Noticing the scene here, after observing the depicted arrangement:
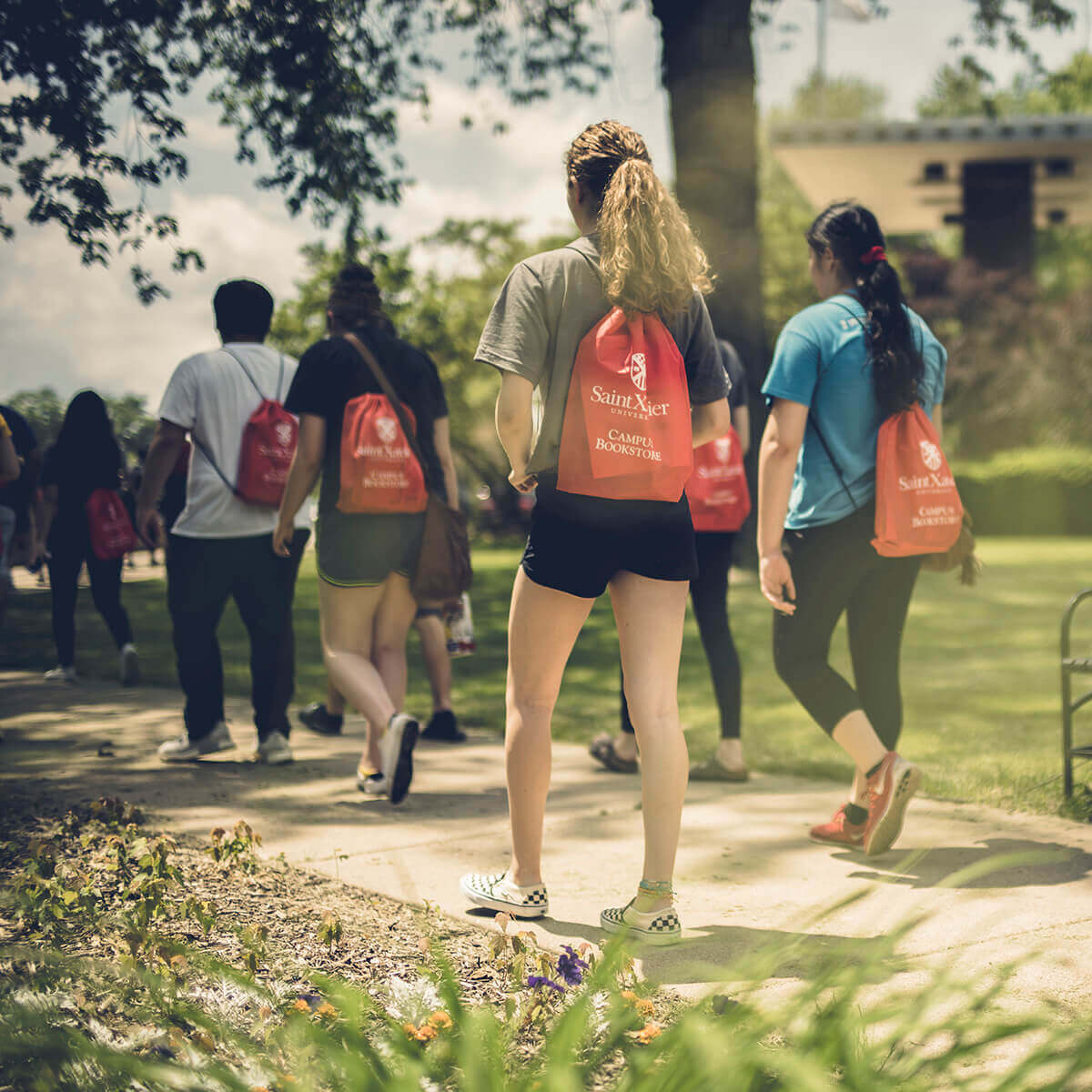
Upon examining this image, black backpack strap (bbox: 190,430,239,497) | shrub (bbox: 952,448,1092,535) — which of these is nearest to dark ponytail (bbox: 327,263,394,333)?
black backpack strap (bbox: 190,430,239,497)

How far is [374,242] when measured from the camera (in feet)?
31.3

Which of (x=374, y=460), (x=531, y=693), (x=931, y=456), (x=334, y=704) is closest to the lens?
(x=531, y=693)

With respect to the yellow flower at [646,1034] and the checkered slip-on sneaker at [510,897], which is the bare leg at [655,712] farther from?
the yellow flower at [646,1034]

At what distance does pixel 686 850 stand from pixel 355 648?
1.49 m

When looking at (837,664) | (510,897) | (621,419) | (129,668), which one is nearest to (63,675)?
(129,668)

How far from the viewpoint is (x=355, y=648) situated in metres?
4.75

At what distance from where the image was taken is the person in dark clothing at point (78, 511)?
7.77 m

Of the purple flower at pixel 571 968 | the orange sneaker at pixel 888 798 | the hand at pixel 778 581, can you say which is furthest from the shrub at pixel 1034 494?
the purple flower at pixel 571 968

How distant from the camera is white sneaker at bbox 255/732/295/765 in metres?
5.52

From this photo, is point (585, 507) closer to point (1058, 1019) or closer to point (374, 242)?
point (1058, 1019)

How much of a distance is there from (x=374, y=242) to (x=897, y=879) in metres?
7.10

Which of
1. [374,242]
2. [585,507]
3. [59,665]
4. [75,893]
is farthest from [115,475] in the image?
[585,507]

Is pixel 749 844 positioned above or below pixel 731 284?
below

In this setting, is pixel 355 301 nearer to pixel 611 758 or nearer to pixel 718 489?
pixel 718 489
